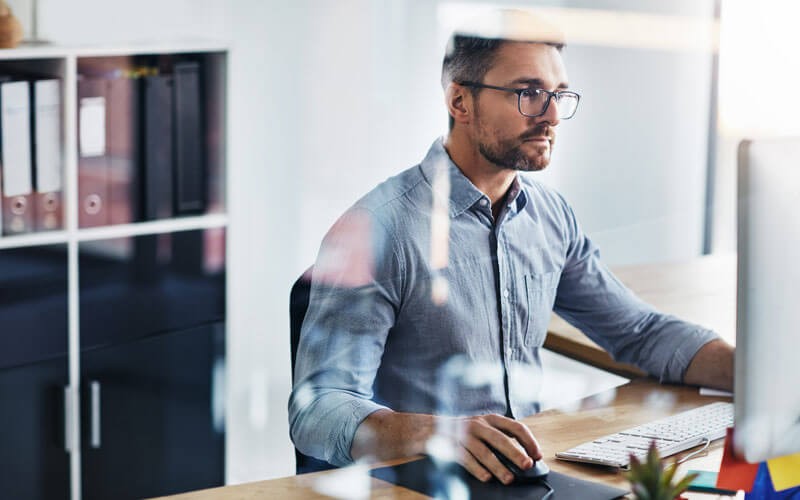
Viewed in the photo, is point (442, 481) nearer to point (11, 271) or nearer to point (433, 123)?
point (11, 271)

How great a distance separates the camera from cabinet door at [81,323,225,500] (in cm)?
230

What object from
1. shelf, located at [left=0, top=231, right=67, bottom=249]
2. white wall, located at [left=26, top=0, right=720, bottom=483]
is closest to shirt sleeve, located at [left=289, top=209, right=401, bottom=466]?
shelf, located at [left=0, top=231, right=67, bottom=249]

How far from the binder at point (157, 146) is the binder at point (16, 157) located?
237 mm

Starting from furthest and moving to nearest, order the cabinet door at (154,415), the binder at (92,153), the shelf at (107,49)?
1. the cabinet door at (154,415)
2. the binder at (92,153)
3. the shelf at (107,49)

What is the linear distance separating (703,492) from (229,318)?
4.44 ft

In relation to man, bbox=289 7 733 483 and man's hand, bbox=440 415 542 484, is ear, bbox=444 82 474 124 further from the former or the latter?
man's hand, bbox=440 415 542 484

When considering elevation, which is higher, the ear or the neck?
the ear

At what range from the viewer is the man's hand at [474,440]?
1.27 meters

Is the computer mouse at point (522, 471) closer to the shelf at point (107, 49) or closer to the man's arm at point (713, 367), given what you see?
the man's arm at point (713, 367)

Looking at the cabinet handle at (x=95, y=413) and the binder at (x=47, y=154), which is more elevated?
the binder at (x=47, y=154)

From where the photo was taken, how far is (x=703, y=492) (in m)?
1.30

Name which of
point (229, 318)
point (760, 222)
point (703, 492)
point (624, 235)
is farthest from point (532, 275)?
point (624, 235)

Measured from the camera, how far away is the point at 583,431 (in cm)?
150

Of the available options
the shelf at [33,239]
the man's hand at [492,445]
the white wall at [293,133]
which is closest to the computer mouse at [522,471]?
the man's hand at [492,445]
